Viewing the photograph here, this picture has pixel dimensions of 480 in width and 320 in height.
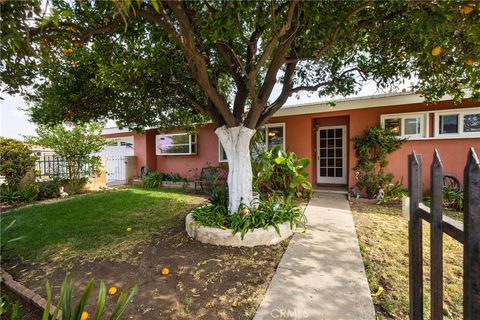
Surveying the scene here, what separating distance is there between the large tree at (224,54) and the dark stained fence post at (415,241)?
4.67 feet

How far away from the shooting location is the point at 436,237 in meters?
1.21

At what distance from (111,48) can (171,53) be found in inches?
42.0

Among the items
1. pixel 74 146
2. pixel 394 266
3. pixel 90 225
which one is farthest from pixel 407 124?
pixel 74 146

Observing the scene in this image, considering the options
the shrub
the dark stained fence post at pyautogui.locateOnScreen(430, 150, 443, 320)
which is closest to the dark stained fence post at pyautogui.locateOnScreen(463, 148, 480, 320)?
the dark stained fence post at pyautogui.locateOnScreen(430, 150, 443, 320)

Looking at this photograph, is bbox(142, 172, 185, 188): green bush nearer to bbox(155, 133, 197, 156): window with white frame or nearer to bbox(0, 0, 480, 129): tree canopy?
bbox(155, 133, 197, 156): window with white frame

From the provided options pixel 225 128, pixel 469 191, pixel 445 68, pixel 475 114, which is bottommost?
pixel 469 191

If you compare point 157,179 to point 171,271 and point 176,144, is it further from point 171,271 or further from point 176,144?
point 171,271

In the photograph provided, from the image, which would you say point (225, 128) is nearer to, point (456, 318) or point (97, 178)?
point (456, 318)

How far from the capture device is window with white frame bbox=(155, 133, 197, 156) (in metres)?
10.8

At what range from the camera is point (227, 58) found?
3941 millimetres

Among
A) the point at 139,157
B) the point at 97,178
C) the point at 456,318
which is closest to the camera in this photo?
the point at 456,318

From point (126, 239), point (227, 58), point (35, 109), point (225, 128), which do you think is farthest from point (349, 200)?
point (35, 109)

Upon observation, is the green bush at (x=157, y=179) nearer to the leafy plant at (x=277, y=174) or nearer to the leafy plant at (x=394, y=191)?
the leafy plant at (x=277, y=174)

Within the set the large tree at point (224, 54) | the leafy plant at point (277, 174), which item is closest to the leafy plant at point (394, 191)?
the leafy plant at point (277, 174)
